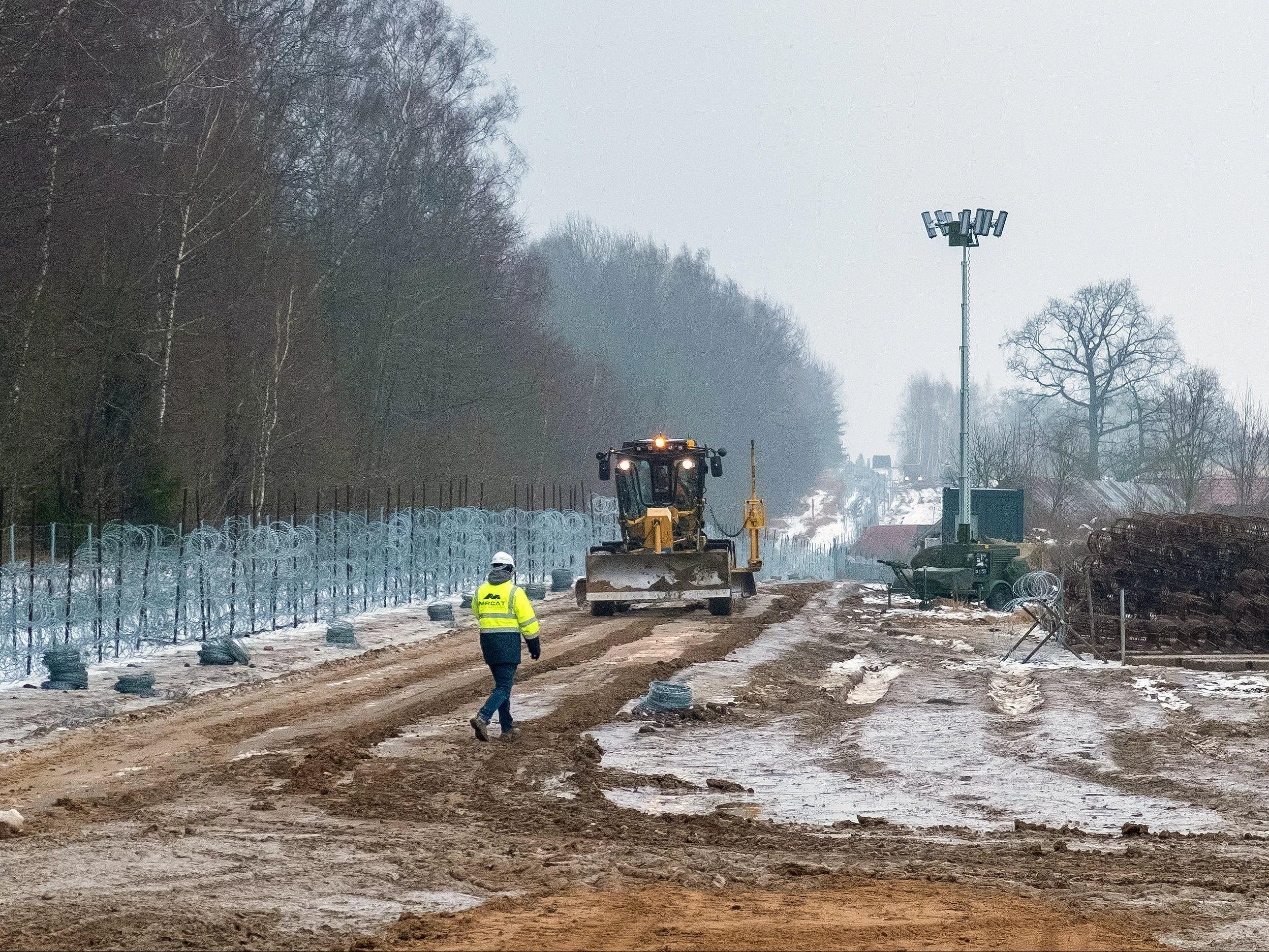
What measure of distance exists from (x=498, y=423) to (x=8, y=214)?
85.8 ft

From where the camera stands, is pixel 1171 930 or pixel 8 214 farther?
pixel 8 214

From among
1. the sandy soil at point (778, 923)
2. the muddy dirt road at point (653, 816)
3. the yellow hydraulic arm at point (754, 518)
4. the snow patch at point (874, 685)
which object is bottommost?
the snow patch at point (874, 685)

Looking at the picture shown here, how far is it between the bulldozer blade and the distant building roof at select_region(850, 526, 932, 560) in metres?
52.6

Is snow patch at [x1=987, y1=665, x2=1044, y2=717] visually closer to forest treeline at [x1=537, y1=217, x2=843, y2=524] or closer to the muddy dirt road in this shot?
the muddy dirt road

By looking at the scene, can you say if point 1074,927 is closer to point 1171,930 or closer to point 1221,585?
point 1171,930

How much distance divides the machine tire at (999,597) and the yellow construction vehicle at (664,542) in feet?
24.9

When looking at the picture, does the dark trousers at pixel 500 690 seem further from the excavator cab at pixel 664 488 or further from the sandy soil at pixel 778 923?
→ the excavator cab at pixel 664 488

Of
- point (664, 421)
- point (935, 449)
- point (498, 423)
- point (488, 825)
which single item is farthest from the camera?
point (935, 449)

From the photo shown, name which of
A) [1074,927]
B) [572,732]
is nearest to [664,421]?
[572,732]

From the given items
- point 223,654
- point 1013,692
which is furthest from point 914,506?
point 223,654

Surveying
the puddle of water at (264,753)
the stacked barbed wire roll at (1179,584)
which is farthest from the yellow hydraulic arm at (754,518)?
the puddle of water at (264,753)

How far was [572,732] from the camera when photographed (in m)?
12.7

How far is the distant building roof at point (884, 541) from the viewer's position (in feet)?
255

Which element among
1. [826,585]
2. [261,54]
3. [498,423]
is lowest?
[826,585]
